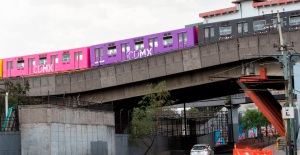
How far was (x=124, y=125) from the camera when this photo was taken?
4909 centimetres

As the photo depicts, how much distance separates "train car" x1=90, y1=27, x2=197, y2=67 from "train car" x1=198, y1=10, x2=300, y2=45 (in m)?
1.31

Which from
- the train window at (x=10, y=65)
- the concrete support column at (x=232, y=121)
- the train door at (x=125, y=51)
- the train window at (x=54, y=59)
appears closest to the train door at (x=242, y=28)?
the train door at (x=125, y=51)

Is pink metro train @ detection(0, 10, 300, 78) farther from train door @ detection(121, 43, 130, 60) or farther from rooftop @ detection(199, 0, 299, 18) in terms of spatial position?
rooftop @ detection(199, 0, 299, 18)

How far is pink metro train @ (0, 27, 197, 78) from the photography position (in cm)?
5222

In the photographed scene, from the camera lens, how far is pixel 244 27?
166 ft

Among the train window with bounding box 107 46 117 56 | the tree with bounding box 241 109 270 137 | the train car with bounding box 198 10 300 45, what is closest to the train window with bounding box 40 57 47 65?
the train window with bounding box 107 46 117 56

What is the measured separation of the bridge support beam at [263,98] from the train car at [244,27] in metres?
4.13

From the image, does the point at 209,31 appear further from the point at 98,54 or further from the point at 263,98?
the point at 98,54

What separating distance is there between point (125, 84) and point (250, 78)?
12.7 metres

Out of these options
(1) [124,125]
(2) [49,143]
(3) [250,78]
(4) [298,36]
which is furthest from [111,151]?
(4) [298,36]

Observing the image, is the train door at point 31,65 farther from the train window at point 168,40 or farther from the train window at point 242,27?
the train window at point 242,27

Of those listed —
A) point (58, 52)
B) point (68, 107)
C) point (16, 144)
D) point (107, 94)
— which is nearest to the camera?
point (16, 144)

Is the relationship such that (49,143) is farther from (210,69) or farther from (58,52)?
(58,52)

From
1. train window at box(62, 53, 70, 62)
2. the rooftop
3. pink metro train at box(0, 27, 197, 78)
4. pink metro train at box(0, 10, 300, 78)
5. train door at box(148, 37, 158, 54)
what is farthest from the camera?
the rooftop
